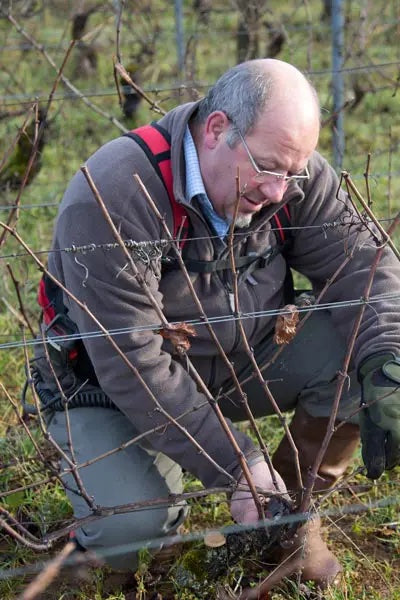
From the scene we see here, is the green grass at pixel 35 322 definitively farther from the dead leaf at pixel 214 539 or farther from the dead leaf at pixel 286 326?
the dead leaf at pixel 286 326

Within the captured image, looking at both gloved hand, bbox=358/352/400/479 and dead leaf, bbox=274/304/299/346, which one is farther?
gloved hand, bbox=358/352/400/479

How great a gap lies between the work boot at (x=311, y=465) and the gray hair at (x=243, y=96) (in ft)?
3.14

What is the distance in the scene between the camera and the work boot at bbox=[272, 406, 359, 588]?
7.86 ft

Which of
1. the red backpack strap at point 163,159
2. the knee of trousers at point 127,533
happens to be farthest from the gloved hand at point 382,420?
the red backpack strap at point 163,159

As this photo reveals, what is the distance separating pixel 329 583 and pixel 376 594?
13 centimetres

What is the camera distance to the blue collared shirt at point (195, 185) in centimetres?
223

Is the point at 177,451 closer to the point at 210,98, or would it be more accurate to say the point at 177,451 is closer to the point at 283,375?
the point at 283,375

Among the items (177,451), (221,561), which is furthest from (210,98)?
(221,561)

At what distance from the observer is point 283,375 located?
8.75 feet

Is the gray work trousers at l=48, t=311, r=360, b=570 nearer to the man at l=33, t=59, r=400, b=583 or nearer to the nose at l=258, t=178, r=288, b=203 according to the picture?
the man at l=33, t=59, r=400, b=583

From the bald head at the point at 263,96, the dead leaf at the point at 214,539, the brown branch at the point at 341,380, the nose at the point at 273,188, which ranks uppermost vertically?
the bald head at the point at 263,96

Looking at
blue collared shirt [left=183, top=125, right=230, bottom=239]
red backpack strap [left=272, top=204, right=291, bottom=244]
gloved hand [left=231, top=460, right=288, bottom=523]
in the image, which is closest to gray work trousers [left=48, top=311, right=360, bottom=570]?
gloved hand [left=231, top=460, right=288, bottom=523]

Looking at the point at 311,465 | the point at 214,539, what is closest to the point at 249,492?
the point at 214,539

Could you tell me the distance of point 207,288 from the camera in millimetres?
2395
